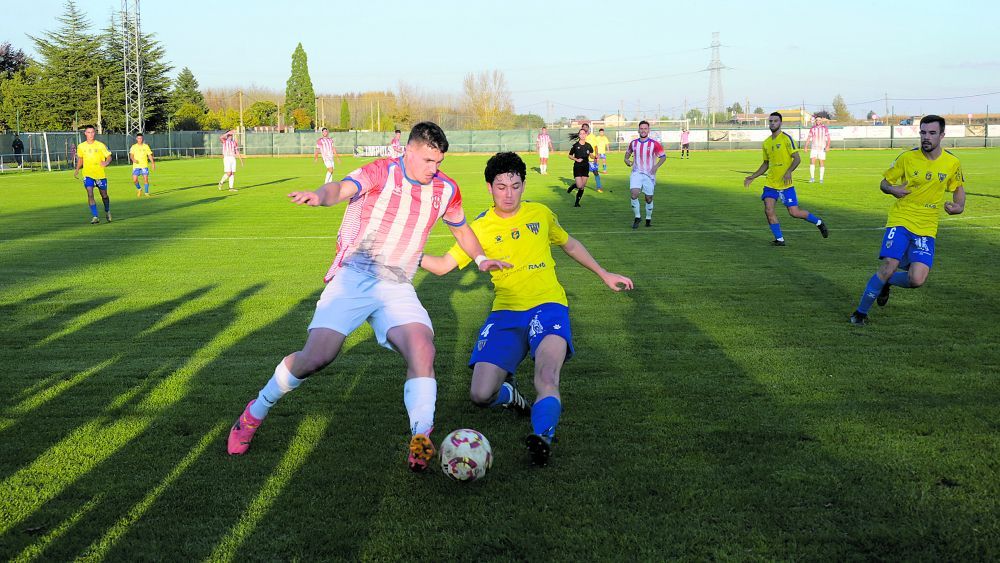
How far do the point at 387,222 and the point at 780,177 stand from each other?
10659mm

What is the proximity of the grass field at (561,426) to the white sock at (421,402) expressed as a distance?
0.29 m

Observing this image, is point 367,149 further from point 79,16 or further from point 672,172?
point 672,172

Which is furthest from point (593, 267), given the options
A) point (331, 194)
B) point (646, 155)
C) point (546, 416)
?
point (646, 155)

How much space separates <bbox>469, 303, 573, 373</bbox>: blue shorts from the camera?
5.30 metres

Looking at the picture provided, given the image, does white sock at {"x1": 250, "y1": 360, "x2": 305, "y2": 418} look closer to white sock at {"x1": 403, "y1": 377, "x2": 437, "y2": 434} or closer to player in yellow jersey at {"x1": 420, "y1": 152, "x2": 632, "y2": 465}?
white sock at {"x1": 403, "y1": 377, "x2": 437, "y2": 434}

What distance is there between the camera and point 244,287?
10414 mm

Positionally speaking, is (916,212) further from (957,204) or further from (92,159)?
(92,159)

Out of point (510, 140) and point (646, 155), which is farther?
point (510, 140)

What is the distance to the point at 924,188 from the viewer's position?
26.6ft

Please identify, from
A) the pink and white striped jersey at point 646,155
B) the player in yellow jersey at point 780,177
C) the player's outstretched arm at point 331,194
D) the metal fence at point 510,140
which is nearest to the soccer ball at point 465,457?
the player's outstretched arm at point 331,194

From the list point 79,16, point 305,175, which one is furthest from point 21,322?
point 79,16

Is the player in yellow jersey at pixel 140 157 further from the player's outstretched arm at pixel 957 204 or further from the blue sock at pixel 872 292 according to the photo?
the player's outstretched arm at pixel 957 204

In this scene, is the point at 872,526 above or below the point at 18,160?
below

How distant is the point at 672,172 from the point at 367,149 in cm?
3258
